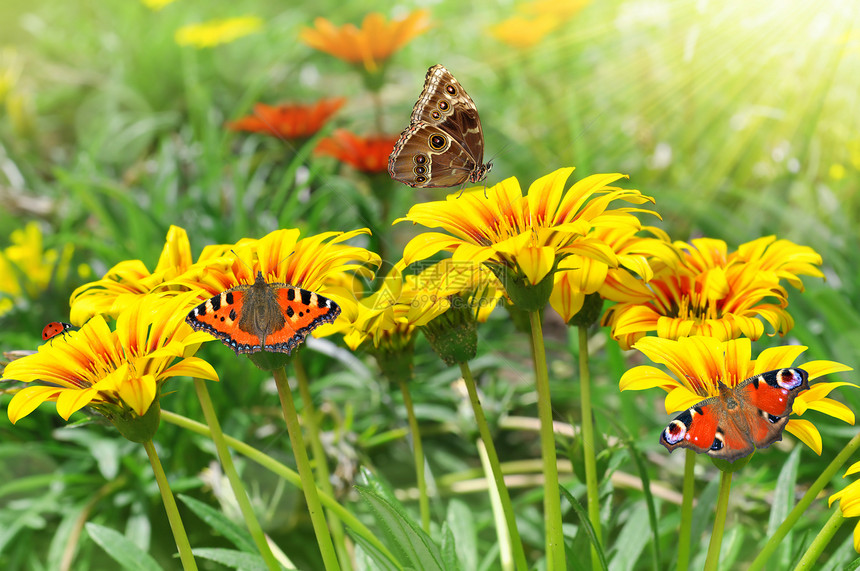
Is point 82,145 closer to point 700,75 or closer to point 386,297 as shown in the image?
point 700,75

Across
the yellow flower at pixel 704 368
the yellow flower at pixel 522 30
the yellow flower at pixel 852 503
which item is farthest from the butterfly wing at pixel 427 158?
the yellow flower at pixel 522 30

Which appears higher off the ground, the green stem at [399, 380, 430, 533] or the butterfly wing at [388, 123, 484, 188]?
the butterfly wing at [388, 123, 484, 188]

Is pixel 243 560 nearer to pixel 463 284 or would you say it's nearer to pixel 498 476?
pixel 498 476

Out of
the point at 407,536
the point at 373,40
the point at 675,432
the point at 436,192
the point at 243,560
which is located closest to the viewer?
the point at 675,432

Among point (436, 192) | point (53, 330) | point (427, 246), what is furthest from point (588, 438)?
point (436, 192)

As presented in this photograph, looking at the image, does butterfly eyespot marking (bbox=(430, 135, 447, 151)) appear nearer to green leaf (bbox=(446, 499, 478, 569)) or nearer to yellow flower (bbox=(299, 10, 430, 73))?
green leaf (bbox=(446, 499, 478, 569))

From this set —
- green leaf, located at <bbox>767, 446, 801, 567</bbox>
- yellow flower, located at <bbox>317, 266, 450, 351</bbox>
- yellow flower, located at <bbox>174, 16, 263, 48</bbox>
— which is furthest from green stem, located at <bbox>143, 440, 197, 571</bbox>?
yellow flower, located at <bbox>174, 16, 263, 48</bbox>

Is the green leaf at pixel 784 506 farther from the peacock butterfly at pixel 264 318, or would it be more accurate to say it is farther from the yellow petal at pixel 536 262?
the peacock butterfly at pixel 264 318
